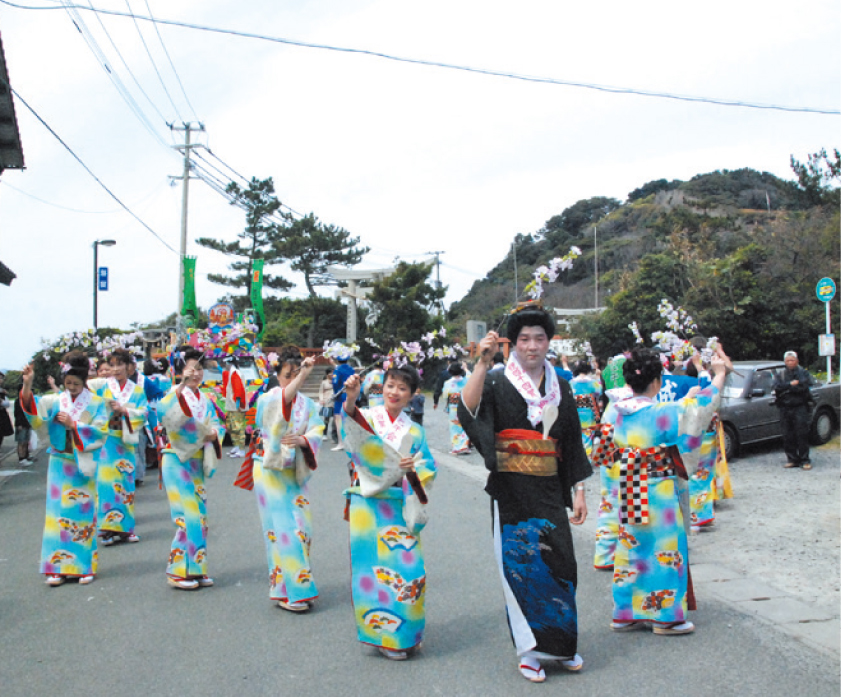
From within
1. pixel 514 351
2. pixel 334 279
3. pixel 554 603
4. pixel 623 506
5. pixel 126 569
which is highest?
pixel 334 279

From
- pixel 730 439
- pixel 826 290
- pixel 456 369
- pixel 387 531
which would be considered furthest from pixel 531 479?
pixel 826 290

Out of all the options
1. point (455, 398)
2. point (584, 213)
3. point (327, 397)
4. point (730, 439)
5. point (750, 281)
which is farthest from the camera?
point (584, 213)

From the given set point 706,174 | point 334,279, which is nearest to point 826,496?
point 334,279

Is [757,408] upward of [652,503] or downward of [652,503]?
upward

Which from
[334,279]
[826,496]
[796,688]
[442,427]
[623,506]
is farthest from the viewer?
[334,279]

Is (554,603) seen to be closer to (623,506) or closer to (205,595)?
(623,506)

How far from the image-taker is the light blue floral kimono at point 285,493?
5.39 metres

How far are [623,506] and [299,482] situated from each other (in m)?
2.27

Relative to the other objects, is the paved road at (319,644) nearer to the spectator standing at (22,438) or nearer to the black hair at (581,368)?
the black hair at (581,368)

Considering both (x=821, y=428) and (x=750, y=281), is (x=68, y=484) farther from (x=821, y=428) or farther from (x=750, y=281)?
(x=750, y=281)

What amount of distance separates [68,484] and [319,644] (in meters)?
2.84

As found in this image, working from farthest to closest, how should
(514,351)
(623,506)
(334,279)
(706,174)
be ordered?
(706,174), (334,279), (623,506), (514,351)

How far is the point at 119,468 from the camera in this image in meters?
7.80

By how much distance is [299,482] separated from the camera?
561 cm
